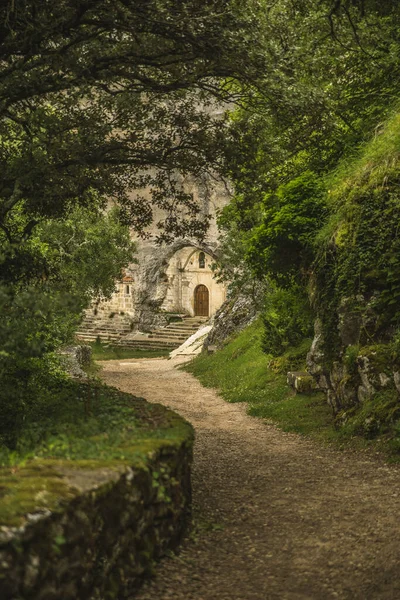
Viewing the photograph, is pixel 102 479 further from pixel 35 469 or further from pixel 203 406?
pixel 203 406

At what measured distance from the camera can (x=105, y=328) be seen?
166ft

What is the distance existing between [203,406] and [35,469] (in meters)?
12.9

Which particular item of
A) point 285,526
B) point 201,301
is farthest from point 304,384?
point 201,301

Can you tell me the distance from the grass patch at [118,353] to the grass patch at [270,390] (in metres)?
9.13

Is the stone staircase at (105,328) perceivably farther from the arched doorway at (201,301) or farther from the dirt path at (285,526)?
the dirt path at (285,526)

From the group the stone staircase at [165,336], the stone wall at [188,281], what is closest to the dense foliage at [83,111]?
the stone staircase at [165,336]

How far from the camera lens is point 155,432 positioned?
7641 mm

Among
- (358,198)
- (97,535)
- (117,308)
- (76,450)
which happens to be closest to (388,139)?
(358,198)

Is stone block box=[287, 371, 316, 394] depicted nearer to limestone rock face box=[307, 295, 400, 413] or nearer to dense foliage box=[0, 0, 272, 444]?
limestone rock face box=[307, 295, 400, 413]

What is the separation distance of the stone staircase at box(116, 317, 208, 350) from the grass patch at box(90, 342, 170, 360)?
1.09 metres

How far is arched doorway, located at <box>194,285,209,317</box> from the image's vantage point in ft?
171

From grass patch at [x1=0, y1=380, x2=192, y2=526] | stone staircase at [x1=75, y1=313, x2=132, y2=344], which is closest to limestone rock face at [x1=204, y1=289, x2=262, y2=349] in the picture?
stone staircase at [x1=75, y1=313, x2=132, y2=344]

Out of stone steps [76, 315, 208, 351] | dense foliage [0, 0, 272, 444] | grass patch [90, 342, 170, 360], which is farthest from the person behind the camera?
stone steps [76, 315, 208, 351]

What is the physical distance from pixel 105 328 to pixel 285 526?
4298 centimetres
